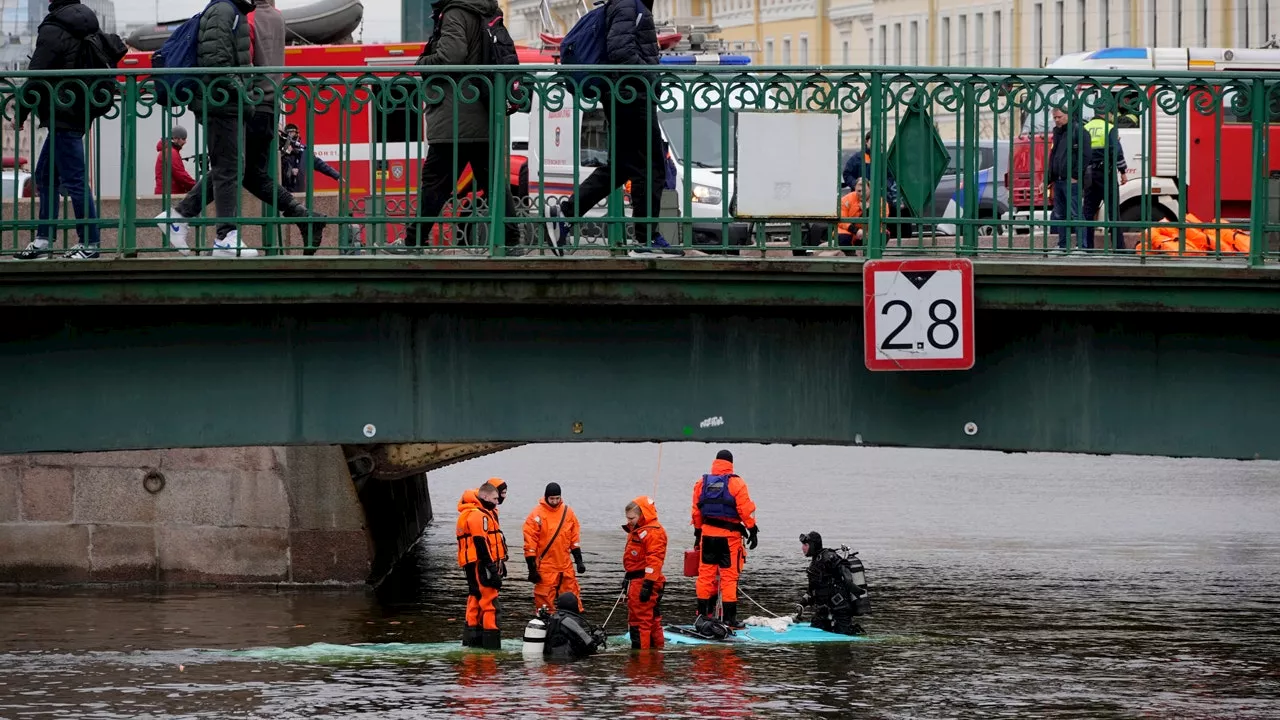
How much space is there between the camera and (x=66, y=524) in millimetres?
28641

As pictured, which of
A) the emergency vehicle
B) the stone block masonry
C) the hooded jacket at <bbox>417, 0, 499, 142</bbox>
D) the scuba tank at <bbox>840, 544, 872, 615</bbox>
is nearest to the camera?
the emergency vehicle

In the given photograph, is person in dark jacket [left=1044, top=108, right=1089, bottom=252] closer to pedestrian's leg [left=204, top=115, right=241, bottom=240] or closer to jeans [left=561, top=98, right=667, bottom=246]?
jeans [left=561, top=98, right=667, bottom=246]

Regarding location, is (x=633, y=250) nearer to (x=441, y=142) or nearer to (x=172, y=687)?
(x=441, y=142)

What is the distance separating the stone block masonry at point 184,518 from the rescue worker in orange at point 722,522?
608 centimetres

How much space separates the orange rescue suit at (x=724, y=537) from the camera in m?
22.7

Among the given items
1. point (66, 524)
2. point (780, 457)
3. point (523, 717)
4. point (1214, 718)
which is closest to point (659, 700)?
point (523, 717)

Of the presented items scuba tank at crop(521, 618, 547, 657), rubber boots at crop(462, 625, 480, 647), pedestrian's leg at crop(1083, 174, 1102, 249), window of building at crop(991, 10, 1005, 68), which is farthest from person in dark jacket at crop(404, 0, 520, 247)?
window of building at crop(991, 10, 1005, 68)

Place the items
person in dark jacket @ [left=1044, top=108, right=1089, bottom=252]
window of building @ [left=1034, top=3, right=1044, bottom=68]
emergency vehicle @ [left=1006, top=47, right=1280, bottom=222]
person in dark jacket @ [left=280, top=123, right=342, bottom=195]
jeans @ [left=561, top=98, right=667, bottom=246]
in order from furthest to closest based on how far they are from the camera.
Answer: window of building @ [left=1034, top=3, right=1044, bottom=68] → person in dark jacket @ [left=280, top=123, right=342, bottom=195] → jeans @ [left=561, top=98, right=667, bottom=246] → emergency vehicle @ [left=1006, top=47, right=1280, bottom=222] → person in dark jacket @ [left=1044, top=108, right=1089, bottom=252]

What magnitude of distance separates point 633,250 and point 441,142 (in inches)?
42.2

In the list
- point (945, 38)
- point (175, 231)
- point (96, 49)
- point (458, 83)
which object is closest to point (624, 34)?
point (458, 83)

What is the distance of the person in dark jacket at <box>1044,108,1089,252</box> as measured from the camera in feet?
37.5

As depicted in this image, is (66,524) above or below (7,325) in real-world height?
below

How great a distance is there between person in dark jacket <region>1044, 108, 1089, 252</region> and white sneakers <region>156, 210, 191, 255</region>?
13.4 feet

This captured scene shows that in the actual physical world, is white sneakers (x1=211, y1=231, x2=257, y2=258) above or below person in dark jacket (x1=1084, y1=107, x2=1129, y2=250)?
below
